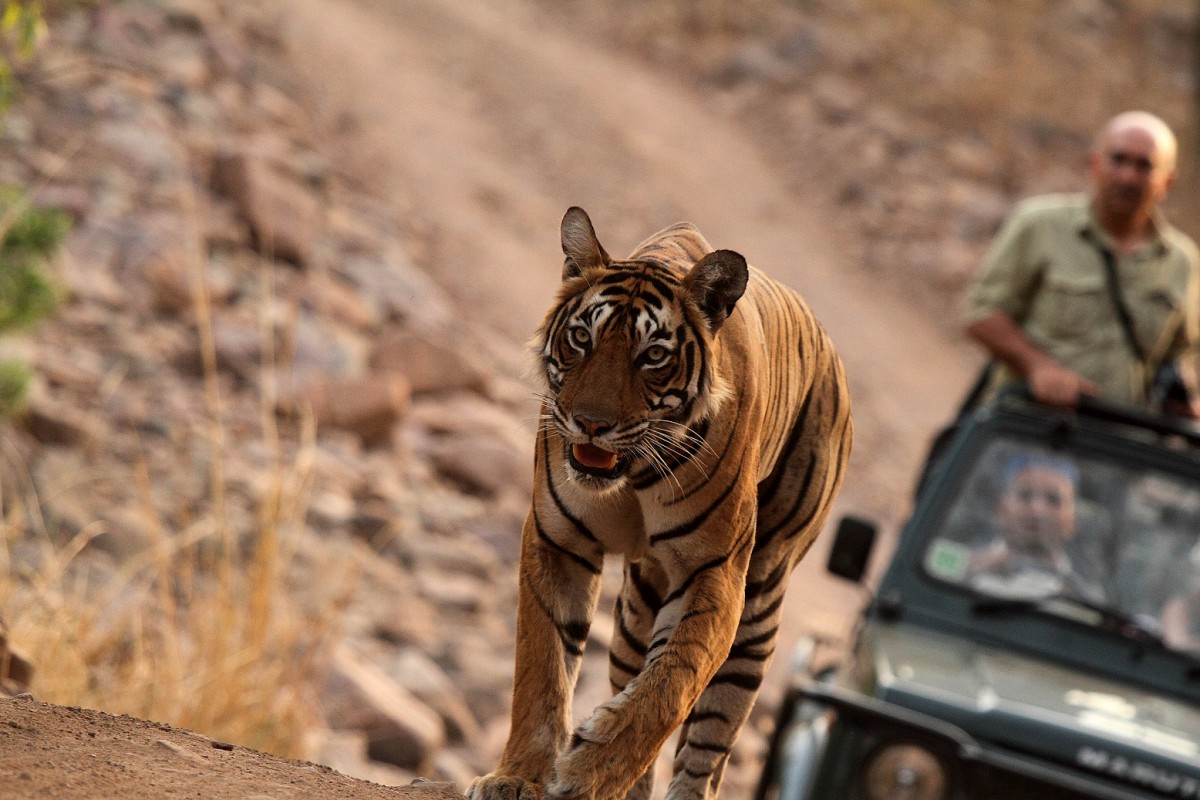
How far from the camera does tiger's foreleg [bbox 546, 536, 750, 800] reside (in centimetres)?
239

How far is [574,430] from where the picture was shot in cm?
237

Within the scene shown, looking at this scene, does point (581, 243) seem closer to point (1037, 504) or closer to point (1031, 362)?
point (1037, 504)

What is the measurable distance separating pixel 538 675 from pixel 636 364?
0.54 m

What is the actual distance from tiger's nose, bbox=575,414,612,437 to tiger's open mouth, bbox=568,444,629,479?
0.05 m

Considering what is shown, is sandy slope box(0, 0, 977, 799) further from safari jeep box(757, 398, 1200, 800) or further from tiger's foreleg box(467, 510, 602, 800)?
tiger's foreleg box(467, 510, 602, 800)

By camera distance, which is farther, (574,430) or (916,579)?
(916,579)

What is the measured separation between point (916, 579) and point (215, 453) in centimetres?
239

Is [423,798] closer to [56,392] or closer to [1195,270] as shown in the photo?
[1195,270]

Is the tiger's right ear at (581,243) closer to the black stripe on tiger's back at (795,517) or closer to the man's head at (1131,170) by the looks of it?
the black stripe on tiger's back at (795,517)

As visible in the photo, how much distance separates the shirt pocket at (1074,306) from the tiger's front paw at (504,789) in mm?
3984

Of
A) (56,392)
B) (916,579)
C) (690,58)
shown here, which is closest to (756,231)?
(690,58)

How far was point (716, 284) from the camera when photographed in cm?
243

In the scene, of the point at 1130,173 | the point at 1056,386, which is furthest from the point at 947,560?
the point at 1130,173

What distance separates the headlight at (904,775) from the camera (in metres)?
4.21
